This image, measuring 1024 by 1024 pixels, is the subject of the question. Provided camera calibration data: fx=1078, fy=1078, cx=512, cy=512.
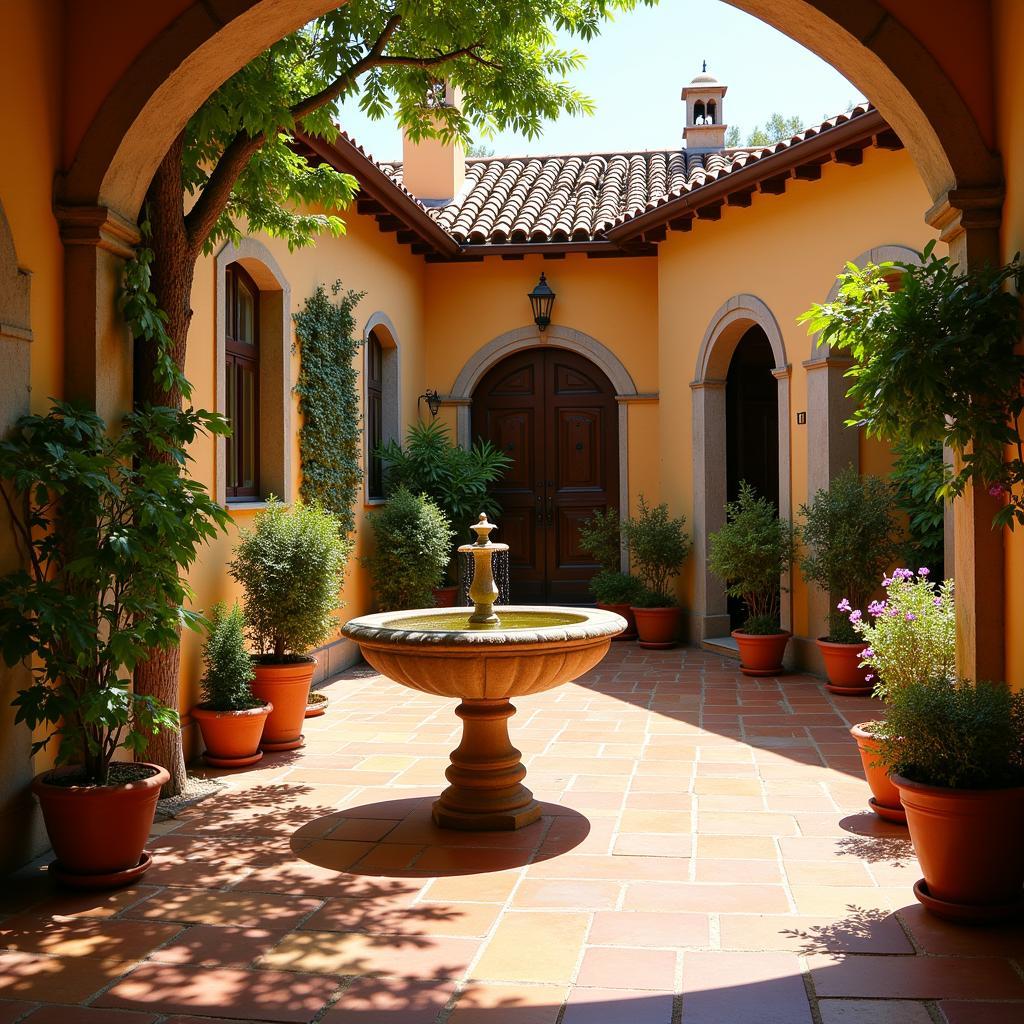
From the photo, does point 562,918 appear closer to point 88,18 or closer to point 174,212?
point 174,212

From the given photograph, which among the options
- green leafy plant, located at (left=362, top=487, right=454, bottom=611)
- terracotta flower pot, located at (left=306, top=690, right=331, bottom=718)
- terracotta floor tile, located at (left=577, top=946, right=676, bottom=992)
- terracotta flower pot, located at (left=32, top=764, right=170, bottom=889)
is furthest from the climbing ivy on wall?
Answer: terracotta floor tile, located at (left=577, top=946, right=676, bottom=992)

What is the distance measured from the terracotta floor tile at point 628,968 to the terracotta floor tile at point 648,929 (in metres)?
0.07

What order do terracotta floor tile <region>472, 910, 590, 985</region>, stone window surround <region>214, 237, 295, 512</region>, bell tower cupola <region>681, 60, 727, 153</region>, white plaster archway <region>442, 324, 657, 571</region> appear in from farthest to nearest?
1. bell tower cupola <region>681, 60, 727, 153</region>
2. white plaster archway <region>442, 324, 657, 571</region>
3. stone window surround <region>214, 237, 295, 512</region>
4. terracotta floor tile <region>472, 910, 590, 985</region>

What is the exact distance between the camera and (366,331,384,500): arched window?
1128 cm

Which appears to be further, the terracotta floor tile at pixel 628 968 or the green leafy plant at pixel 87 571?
the green leafy plant at pixel 87 571

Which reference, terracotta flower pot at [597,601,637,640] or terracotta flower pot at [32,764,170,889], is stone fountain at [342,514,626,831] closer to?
terracotta flower pot at [32,764,170,889]

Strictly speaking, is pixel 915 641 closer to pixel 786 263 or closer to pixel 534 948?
pixel 534 948

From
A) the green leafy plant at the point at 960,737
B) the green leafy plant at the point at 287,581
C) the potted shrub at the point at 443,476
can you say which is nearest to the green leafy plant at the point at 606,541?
the potted shrub at the point at 443,476

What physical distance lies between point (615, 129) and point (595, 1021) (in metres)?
41.6

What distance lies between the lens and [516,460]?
13117mm

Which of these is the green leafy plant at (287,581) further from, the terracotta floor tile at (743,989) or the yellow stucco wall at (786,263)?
the yellow stucco wall at (786,263)

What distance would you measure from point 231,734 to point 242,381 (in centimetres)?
301

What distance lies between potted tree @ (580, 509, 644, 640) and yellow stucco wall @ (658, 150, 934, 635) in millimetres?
610

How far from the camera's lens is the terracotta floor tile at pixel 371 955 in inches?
139
